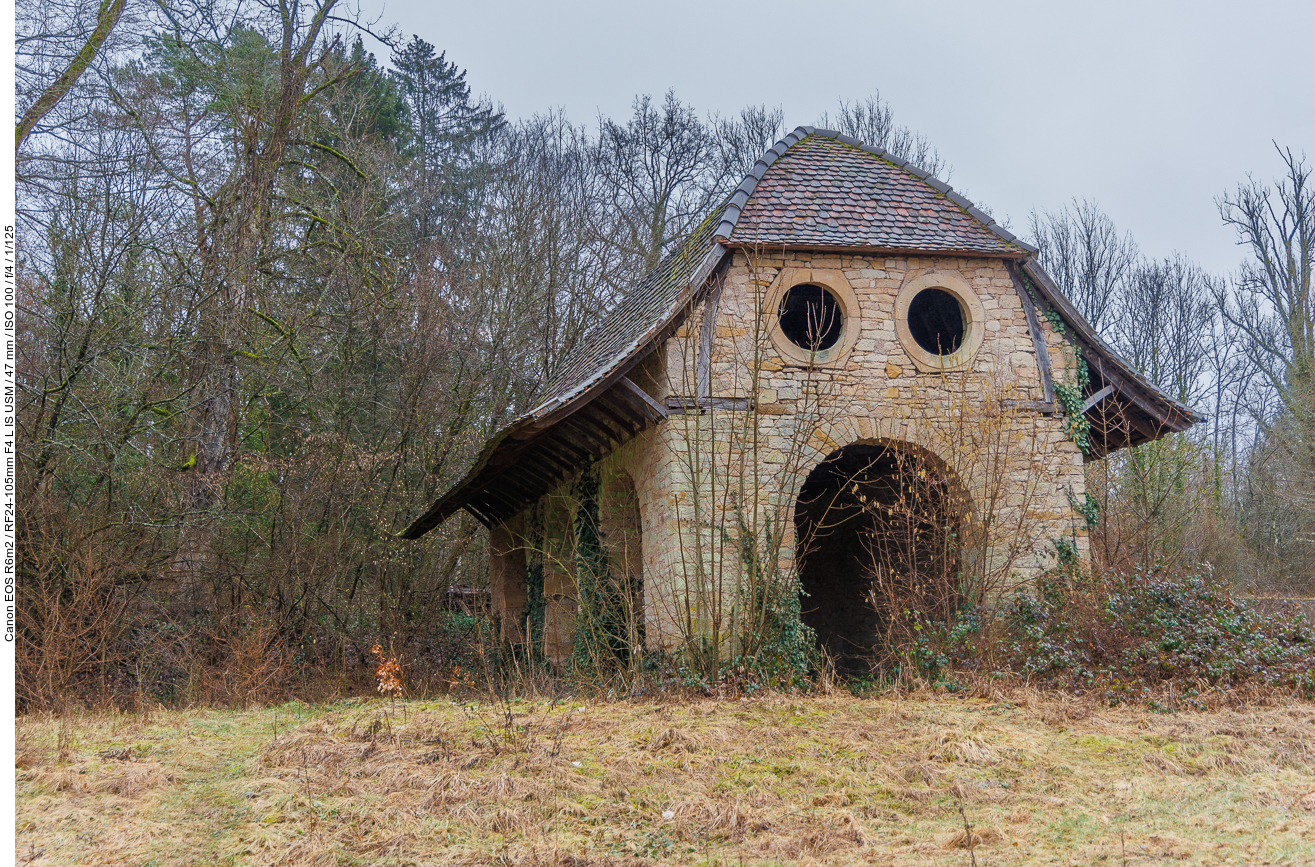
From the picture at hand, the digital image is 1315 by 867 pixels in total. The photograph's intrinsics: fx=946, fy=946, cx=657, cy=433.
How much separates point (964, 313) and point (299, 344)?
957 centimetres

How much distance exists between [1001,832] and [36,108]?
10.7 metres

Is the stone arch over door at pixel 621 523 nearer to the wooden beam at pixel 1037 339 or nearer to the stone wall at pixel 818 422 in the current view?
the stone wall at pixel 818 422

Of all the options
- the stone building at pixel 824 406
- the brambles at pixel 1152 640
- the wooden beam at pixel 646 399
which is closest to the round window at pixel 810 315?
the stone building at pixel 824 406

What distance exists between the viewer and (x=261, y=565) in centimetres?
1233

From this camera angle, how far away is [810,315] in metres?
9.61

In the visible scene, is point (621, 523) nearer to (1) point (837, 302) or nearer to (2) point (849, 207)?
(1) point (837, 302)

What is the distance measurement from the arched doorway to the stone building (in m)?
0.08

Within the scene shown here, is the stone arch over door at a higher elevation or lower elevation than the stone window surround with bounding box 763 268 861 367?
lower

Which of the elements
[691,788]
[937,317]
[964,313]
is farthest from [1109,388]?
[691,788]

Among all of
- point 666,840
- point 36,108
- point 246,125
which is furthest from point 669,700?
point 246,125

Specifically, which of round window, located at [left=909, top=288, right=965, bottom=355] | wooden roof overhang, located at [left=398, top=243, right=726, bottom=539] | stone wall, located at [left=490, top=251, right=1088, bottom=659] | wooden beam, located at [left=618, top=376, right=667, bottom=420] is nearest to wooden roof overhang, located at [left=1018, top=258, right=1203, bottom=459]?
stone wall, located at [left=490, top=251, right=1088, bottom=659]

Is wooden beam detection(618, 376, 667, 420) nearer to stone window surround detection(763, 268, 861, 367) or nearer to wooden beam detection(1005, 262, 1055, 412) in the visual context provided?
stone window surround detection(763, 268, 861, 367)

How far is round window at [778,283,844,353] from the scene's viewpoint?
971cm

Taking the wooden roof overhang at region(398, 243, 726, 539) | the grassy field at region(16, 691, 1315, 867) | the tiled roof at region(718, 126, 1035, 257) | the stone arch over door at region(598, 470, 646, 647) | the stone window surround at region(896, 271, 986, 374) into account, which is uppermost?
the tiled roof at region(718, 126, 1035, 257)
